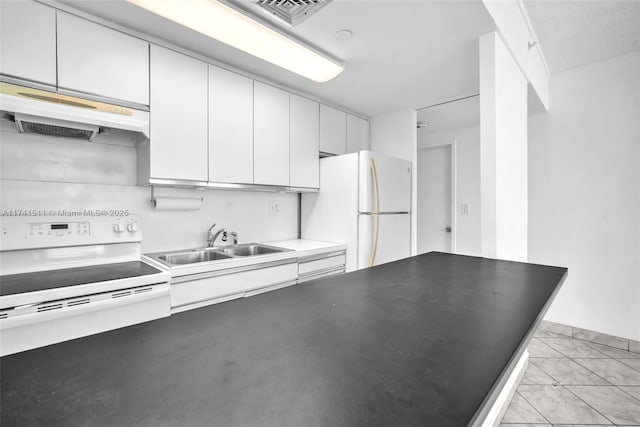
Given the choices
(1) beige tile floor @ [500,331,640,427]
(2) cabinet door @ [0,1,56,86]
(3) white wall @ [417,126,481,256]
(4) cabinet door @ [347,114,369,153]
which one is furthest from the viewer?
(3) white wall @ [417,126,481,256]

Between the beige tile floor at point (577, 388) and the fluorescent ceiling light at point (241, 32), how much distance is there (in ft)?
8.35

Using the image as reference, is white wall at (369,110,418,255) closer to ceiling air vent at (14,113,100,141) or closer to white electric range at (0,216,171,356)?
white electric range at (0,216,171,356)

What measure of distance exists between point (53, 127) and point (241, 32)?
1.24 m

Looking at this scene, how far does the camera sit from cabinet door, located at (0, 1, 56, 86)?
1.44 metres

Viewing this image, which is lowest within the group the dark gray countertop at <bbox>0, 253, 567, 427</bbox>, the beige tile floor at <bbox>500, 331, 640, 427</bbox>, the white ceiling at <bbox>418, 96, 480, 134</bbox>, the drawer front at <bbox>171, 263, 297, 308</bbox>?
the beige tile floor at <bbox>500, 331, 640, 427</bbox>

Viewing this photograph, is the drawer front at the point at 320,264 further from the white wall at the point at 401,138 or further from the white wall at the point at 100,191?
the white wall at the point at 401,138

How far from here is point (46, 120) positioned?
152cm

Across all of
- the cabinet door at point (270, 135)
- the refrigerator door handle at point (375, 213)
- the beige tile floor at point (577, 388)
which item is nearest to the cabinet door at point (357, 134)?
the refrigerator door handle at point (375, 213)

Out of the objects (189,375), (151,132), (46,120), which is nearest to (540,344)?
(189,375)

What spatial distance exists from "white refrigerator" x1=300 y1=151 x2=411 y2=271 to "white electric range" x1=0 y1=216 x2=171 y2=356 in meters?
1.62

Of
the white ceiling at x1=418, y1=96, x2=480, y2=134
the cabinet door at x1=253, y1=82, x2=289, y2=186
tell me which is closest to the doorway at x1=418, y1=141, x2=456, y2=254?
the white ceiling at x1=418, y1=96, x2=480, y2=134

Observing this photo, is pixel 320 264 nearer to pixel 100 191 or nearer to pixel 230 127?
pixel 230 127

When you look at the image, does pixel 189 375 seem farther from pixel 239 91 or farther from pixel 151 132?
pixel 239 91

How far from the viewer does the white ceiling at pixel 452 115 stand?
310 cm
